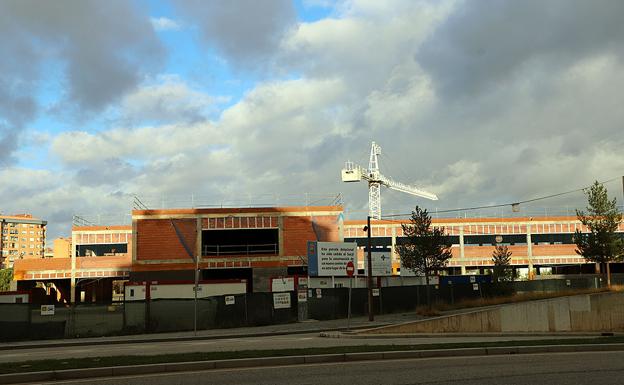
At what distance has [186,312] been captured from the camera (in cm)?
2964

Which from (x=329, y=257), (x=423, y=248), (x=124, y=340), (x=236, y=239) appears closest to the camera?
(x=124, y=340)

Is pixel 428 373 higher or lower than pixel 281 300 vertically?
lower

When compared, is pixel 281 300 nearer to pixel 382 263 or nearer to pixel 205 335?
pixel 205 335

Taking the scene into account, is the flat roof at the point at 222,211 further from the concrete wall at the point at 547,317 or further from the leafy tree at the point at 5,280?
the leafy tree at the point at 5,280

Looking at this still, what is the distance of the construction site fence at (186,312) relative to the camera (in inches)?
1056

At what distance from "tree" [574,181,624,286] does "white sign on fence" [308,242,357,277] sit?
17031 millimetres

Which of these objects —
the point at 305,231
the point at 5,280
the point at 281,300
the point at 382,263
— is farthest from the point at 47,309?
the point at 5,280

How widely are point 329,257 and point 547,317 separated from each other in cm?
1842

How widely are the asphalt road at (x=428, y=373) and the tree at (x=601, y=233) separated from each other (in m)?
31.4

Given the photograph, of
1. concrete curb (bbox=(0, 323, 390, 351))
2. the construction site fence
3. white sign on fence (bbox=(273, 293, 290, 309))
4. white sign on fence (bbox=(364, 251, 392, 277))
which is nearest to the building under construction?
white sign on fence (bbox=(364, 251, 392, 277))

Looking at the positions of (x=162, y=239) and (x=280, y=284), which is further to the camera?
(x=162, y=239)

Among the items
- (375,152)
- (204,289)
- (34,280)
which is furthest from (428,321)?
(375,152)

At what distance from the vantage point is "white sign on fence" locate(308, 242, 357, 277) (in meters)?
43.8

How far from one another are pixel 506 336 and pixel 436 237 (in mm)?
15764
